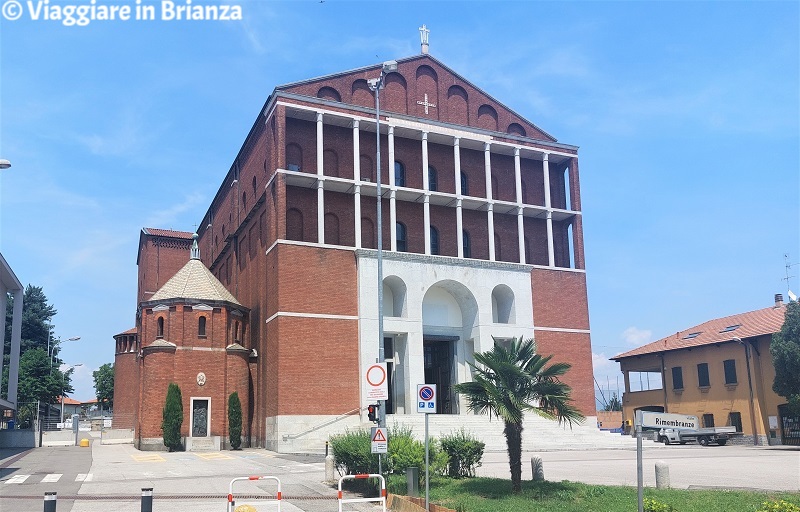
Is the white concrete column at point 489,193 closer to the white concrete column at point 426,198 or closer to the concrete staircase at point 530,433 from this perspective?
the white concrete column at point 426,198

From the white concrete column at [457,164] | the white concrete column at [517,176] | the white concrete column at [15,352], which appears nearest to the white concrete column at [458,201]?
the white concrete column at [457,164]

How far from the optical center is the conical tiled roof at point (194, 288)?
140 feet

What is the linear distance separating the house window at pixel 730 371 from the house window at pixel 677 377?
4129 millimetres

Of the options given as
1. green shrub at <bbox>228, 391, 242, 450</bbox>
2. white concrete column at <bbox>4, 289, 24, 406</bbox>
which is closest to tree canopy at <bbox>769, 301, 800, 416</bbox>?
green shrub at <bbox>228, 391, 242, 450</bbox>

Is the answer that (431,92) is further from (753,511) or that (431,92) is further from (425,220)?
(753,511)

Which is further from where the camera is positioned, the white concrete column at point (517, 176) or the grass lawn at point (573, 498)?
the white concrete column at point (517, 176)

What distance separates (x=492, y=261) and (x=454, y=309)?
12.4 feet

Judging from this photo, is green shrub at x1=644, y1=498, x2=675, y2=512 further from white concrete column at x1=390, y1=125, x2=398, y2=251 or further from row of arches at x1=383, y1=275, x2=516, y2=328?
row of arches at x1=383, y1=275, x2=516, y2=328

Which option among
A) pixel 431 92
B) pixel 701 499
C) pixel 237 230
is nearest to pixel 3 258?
pixel 237 230

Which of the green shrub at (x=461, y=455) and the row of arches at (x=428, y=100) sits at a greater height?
the row of arches at (x=428, y=100)

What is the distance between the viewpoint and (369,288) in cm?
4091

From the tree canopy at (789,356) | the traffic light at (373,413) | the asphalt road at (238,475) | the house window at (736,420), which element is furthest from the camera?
the house window at (736,420)

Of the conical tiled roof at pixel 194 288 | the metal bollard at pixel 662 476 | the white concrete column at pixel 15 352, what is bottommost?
the metal bollard at pixel 662 476

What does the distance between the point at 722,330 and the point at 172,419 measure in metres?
34.9
